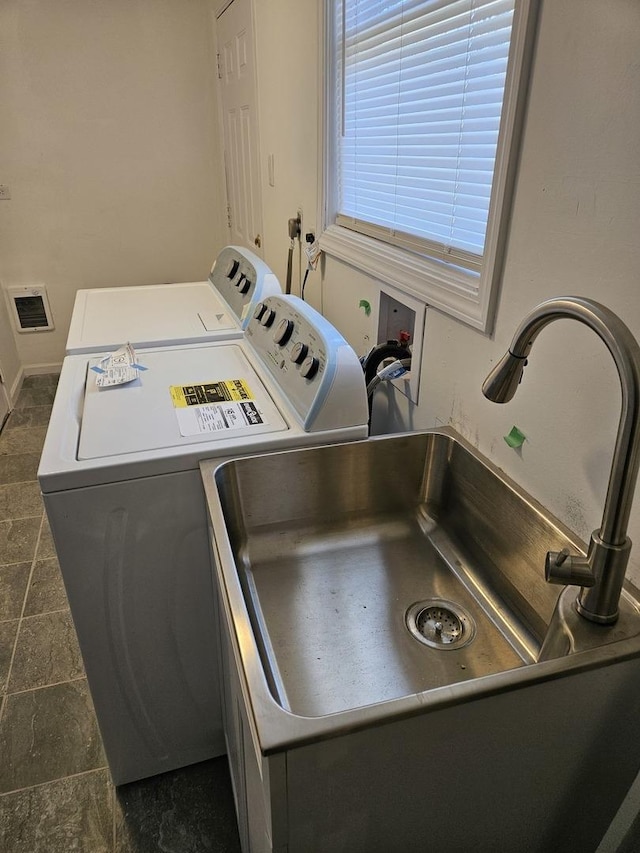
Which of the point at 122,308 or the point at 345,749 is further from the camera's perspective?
the point at 122,308

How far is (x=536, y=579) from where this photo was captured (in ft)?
3.17

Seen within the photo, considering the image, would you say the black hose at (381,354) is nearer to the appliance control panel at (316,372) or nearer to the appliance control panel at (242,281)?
the appliance control panel at (316,372)

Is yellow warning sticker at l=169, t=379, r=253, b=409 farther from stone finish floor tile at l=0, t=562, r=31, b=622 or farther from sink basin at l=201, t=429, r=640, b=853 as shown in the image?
stone finish floor tile at l=0, t=562, r=31, b=622

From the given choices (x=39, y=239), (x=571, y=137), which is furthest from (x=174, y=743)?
(x=39, y=239)

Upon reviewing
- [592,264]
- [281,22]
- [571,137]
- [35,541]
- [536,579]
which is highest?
[281,22]

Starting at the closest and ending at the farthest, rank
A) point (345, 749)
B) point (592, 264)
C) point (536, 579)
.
→ point (345, 749)
point (592, 264)
point (536, 579)

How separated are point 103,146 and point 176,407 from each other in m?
3.07

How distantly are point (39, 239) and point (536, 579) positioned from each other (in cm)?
381

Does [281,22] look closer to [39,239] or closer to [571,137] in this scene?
[571,137]

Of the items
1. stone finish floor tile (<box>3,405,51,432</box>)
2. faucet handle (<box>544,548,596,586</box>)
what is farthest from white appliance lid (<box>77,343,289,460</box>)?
stone finish floor tile (<box>3,405,51,432</box>)

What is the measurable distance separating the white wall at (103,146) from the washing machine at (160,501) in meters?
2.69

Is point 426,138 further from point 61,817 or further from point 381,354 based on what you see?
point 61,817

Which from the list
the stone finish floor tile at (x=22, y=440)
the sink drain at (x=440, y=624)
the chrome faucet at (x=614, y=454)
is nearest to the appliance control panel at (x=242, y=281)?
the sink drain at (x=440, y=624)

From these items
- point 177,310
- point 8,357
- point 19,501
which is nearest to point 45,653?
point 19,501
